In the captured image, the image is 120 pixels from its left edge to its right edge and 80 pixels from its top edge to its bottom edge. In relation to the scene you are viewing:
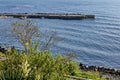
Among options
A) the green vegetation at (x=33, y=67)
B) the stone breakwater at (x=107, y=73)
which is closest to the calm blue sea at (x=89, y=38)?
the stone breakwater at (x=107, y=73)

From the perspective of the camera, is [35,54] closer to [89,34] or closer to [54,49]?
[54,49]

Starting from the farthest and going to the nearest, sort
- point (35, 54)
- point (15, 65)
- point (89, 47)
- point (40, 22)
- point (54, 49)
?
point (40, 22)
point (89, 47)
point (54, 49)
point (35, 54)
point (15, 65)

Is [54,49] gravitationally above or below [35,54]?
below

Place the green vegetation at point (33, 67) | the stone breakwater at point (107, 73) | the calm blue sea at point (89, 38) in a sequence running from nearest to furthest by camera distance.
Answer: the green vegetation at point (33, 67) → the stone breakwater at point (107, 73) → the calm blue sea at point (89, 38)

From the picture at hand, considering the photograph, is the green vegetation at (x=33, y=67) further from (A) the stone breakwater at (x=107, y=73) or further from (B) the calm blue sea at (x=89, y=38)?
(B) the calm blue sea at (x=89, y=38)

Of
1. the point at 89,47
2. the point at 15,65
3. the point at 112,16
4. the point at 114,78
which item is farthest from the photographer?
the point at 112,16

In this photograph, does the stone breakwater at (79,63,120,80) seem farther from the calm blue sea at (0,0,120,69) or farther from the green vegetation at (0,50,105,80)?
the green vegetation at (0,50,105,80)

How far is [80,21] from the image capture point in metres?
123

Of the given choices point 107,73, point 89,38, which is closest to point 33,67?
point 107,73

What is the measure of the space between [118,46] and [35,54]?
56106 millimetres

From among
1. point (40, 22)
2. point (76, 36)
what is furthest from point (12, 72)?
point (40, 22)

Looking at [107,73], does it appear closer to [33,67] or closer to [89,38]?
[33,67]

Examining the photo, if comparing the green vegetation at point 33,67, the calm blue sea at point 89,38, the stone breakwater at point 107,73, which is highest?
the green vegetation at point 33,67

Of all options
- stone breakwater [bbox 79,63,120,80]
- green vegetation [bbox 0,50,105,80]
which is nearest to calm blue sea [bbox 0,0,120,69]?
stone breakwater [bbox 79,63,120,80]
